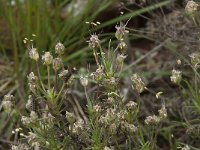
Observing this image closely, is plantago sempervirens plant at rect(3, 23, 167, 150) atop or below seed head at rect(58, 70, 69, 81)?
below

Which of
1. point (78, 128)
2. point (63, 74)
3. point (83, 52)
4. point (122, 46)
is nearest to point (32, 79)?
point (63, 74)

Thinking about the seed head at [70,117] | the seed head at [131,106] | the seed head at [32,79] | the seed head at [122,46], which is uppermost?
the seed head at [122,46]

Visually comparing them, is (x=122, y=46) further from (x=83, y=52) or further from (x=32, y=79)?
(x=83, y=52)

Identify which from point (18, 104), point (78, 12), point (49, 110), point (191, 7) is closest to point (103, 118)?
point (49, 110)

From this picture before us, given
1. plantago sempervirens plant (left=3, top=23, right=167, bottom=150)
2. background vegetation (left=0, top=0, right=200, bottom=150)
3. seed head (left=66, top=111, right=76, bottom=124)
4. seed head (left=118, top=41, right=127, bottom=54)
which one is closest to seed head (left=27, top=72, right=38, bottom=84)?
plantago sempervirens plant (left=3, top=23, right=167, bottom=150)

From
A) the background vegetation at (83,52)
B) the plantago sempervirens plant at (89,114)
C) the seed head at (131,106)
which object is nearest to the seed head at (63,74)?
the plantago sempervirens plant at (89,114)

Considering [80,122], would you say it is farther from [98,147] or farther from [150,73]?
[150,73]

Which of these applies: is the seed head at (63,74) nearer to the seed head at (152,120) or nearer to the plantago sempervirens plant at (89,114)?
the plantago sempervirens plant at (89,114)

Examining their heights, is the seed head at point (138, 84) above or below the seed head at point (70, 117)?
above

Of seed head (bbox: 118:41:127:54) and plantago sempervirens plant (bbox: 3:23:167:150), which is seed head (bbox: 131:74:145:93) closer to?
plantago sempervirens plant (bbox: 3:23:167:150)

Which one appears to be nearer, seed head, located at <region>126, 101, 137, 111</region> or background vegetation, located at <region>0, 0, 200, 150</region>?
seed head, located at <region>126, 101, 137, 111</region>

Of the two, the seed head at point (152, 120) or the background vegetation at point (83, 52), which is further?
the background vegetation at point (83, 52)

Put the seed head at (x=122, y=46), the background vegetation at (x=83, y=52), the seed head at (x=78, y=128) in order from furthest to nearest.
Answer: the background vegetation at (x=83, y=52) < the seed head at (x=122, y=46) < the seed head at (x=78, y=128)
